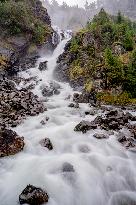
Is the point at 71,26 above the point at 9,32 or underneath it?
above

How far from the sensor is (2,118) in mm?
23016

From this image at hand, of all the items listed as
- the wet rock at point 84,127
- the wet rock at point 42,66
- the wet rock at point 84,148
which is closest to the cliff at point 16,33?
the wet rock at point 42,66

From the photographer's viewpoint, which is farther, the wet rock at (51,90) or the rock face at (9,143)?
the wet rock at (51,90)

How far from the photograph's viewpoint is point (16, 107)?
997 inches

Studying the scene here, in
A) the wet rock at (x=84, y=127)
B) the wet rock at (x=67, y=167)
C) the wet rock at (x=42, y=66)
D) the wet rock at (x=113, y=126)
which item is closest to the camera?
the wet rock at (x=67, y=167)

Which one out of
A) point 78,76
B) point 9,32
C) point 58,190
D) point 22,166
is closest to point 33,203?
point 58,190

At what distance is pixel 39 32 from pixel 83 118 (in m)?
28.1

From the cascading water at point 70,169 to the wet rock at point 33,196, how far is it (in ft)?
1.49

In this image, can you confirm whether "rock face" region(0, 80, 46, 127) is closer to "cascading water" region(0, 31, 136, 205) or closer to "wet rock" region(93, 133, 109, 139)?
"cascading water" region(0, 31, 136, 205)

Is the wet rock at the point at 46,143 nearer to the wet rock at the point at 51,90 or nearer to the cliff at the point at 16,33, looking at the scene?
the wet rock at the point at 51,90

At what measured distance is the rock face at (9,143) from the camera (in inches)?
696

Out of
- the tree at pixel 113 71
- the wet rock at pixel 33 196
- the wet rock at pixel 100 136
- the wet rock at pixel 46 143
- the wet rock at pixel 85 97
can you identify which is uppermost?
the tree at pixel 113 71

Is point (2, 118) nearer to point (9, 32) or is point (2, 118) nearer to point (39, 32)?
point (9, 32)

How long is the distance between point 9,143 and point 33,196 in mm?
5223
